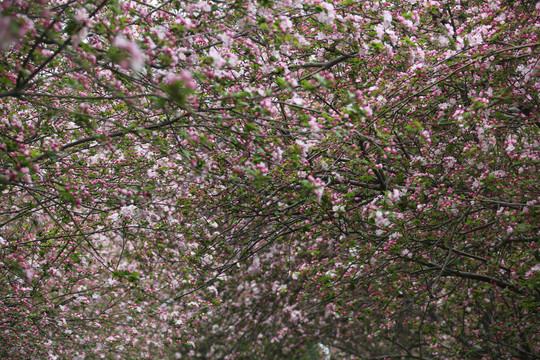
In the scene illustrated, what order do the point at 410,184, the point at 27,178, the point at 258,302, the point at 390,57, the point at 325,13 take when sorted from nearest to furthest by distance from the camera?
1. the point at 27,178
2. the point at 325,13
3. the point at 390,57
4. the point at 410,184
5. the point at 258,302

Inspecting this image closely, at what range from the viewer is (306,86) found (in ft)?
9.44

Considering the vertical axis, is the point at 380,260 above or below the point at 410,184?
below

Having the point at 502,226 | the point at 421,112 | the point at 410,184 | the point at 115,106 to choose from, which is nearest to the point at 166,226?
the point at 115,106

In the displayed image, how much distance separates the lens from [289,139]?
431cm

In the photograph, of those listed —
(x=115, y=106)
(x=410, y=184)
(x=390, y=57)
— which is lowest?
(x=410, y=184)

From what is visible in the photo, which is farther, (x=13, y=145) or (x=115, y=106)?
(x=115, y=106)

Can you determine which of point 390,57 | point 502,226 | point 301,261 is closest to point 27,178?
point 390,57

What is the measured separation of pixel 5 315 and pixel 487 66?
20.1 ft

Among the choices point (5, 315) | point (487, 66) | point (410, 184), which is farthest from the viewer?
point (5, 315)

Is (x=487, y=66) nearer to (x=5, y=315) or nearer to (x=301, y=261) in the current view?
(x=301, y=261)

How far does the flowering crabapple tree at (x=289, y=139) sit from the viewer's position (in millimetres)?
3070

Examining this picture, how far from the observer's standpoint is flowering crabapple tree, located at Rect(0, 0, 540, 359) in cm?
307

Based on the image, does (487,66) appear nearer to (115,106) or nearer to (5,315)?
(115,106)

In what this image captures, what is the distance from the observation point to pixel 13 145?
2.90m
